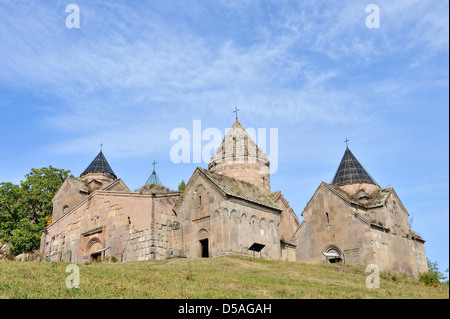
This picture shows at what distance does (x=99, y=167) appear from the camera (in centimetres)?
4225

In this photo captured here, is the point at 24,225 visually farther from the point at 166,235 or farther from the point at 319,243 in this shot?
the point at 319,243

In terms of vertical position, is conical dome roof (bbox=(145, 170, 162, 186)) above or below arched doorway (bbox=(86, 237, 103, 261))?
above

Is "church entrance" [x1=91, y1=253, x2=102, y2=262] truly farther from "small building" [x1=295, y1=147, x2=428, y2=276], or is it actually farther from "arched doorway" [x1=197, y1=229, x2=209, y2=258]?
"small building" [x1=295, y1=147, x2=428, y2=276]

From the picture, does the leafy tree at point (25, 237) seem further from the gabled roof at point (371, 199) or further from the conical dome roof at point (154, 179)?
the gabled roof at point (371, 199)

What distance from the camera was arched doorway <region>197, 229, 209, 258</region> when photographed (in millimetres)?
28161

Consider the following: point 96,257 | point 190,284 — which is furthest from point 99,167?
point 190,284

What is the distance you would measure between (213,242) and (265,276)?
A: 9193 mm

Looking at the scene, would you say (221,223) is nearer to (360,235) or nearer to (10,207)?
(360,235)

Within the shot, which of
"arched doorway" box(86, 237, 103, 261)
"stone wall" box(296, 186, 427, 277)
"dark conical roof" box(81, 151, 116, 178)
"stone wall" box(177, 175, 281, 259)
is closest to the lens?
"stone wall" box(177, 175, 281, 259)

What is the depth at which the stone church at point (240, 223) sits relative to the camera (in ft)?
92.1

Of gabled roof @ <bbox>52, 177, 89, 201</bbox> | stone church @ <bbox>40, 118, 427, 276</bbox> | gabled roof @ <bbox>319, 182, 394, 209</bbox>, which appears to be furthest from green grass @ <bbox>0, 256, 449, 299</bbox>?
gabled roof @ <bbox>52, 177, 89, 201</bbox>

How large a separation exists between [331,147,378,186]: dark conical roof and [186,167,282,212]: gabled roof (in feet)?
17.3

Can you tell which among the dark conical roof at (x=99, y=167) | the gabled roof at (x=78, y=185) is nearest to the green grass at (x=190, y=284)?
the gabled roof at (x=78, y=185)

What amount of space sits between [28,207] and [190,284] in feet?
104
